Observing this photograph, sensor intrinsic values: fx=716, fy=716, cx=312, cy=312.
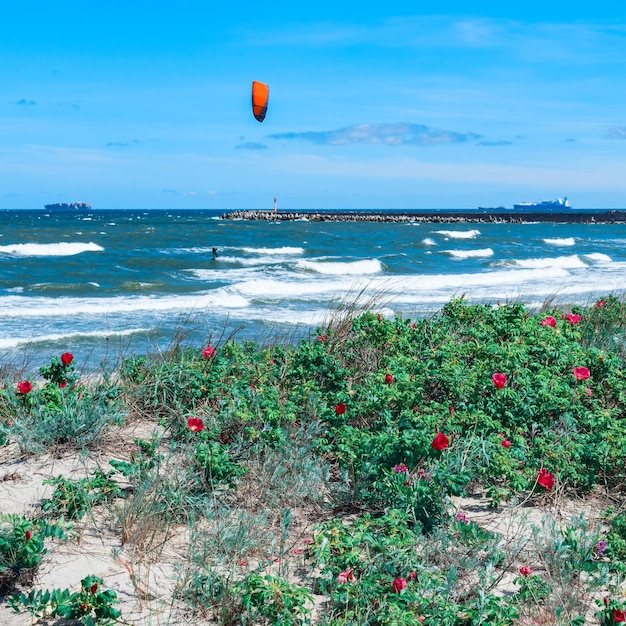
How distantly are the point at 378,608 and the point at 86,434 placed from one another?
87.8 inches

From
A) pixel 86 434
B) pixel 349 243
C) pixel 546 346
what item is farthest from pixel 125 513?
pixel 349 243

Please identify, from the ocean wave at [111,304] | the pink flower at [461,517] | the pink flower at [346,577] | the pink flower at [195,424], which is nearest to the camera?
the pink flower at [346,577]

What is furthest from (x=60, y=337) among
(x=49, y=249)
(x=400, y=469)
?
(x=49, y=249)

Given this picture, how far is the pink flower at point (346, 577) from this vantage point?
291 cm

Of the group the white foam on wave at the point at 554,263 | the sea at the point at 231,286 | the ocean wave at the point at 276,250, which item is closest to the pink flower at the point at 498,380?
the sea at the point at 231,286

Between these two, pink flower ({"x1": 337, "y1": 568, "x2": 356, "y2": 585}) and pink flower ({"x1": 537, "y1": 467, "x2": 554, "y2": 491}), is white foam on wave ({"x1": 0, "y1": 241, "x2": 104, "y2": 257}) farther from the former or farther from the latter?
pink flower ({"x1": 337, "y1": 568, "x2": 356, "y2": 585})

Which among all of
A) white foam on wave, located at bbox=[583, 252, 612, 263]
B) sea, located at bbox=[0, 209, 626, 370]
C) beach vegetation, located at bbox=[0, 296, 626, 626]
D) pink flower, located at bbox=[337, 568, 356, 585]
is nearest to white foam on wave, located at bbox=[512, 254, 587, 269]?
sea, located at bbox=[0, 209, 626, 370]

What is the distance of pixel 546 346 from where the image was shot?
5.09 meters

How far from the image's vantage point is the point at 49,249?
41.4 metres

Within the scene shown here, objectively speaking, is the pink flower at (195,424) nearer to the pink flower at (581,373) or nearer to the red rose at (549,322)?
the pink flower at (581,373)

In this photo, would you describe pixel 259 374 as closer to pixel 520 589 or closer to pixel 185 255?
pixel 520 589

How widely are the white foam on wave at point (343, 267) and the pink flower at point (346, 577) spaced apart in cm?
2610

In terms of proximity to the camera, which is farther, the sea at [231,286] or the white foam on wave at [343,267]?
the white foam on wave at [343,267]

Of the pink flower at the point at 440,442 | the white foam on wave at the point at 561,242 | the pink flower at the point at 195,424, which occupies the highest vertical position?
the white foam on wave at the point at 561,242
